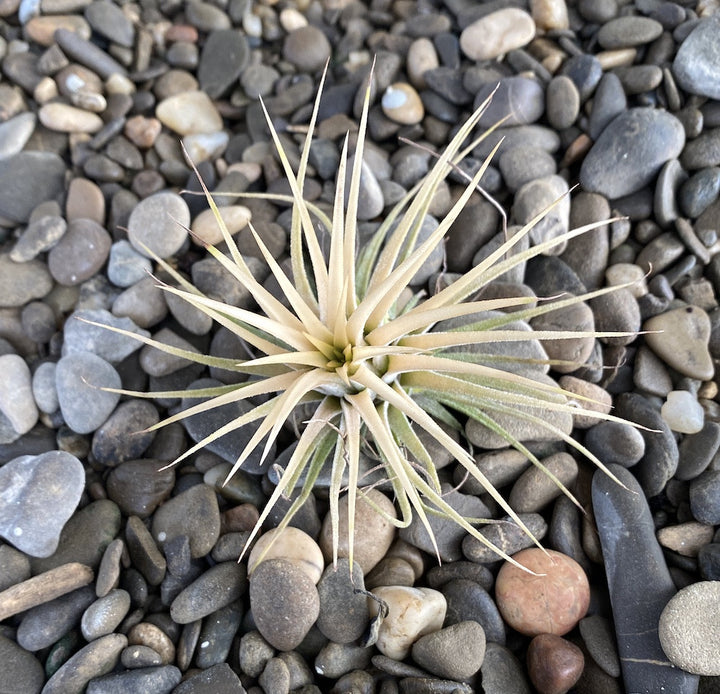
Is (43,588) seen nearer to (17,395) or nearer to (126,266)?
(17,395)

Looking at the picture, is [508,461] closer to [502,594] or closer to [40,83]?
[502,594]

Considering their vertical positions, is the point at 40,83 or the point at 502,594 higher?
the point at 40,83

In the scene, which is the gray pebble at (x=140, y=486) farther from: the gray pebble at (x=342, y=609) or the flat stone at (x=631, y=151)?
the flat stone at (x=631, y=151)

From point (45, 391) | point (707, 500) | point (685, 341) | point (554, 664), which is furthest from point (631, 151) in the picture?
point (45, 391)

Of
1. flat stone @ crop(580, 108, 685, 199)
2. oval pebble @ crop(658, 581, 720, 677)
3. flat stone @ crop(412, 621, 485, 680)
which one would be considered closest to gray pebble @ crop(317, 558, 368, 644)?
flat stone @ crop(412, 621, 485, 680)

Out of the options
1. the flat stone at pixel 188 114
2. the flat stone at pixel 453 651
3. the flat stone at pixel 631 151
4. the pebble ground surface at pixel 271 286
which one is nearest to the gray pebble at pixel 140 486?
the pebble ground surface at pixel 271 286

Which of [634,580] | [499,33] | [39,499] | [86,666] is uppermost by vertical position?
[499,33]

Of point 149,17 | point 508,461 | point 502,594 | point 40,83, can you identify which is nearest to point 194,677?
point 502,594
